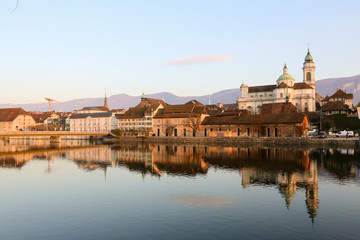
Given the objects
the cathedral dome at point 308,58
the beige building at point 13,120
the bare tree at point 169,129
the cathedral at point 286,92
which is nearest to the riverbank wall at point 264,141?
the bare tree at point 169,129

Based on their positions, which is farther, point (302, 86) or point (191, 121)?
point (302, 86)

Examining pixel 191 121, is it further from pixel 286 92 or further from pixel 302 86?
pixel 302 86

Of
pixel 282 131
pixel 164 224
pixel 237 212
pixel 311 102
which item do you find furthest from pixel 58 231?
pixel 311 102

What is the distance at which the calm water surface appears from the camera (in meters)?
17.2

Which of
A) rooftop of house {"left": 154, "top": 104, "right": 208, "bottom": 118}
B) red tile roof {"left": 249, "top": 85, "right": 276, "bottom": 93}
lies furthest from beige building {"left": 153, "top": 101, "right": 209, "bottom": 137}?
red tile roof {"left": 249, "top": 85, "right": 276, "bottom": 93}

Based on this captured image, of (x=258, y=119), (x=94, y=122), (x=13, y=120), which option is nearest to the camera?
(x=258, y=119)

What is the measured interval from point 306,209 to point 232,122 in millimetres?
74164

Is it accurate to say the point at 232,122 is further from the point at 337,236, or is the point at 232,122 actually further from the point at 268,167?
the point at 337,236

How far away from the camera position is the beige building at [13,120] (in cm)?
14875

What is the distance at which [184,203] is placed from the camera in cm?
2322

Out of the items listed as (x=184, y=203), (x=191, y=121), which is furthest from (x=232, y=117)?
(x=184, y=203)

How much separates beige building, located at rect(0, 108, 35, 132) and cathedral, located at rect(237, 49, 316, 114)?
109m

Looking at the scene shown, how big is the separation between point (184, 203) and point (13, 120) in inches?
5854

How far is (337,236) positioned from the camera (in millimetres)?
16094
